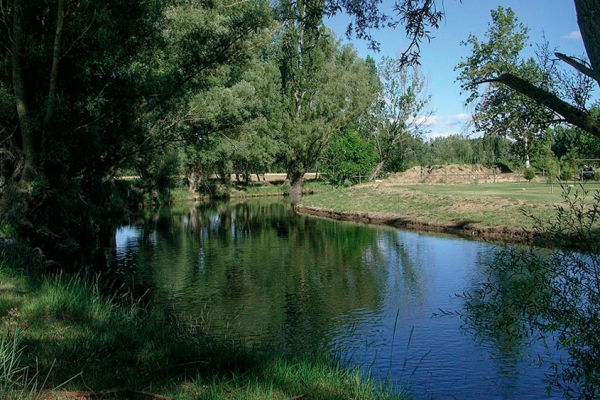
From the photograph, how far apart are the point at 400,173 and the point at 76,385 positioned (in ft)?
159

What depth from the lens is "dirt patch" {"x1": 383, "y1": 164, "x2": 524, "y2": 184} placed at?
4519cm

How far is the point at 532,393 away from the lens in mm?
7055

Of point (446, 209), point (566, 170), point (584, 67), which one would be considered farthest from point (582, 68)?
point (446, 209)

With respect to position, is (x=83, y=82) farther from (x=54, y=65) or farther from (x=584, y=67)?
(x=584, y=67)

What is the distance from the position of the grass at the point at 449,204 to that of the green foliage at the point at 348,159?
4.40 metres

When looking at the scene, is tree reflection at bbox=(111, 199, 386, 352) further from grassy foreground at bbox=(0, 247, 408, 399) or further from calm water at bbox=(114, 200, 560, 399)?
grassy foreground at bbox=(0, 247, 408, 399)

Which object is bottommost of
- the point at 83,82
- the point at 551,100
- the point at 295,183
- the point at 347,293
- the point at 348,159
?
the point at 347,293

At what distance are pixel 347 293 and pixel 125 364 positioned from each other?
7.81 meters

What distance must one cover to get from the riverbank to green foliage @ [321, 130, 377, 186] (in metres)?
4.63

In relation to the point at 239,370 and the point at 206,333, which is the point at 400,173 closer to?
the point at 206,333

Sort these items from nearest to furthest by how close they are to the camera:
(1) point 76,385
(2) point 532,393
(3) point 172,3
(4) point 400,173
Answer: (1) point 76,385
(2) point 532,393
(3) point 172,3
(4) point 400,173

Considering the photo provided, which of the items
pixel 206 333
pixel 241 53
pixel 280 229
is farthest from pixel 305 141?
pixel 206 333

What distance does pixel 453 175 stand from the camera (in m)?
47.3

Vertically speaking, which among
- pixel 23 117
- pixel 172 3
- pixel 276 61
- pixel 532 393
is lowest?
pixel 532 393
